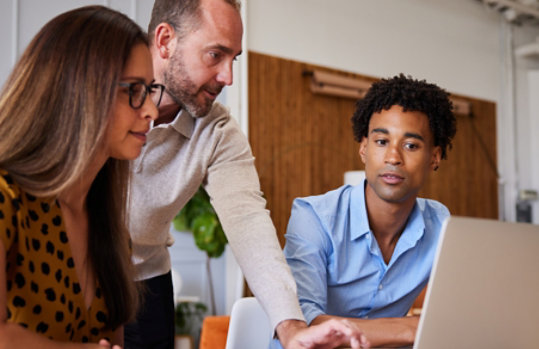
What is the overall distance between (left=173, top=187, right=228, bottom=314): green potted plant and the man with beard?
214 cm

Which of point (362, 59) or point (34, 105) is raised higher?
point (362, 59)

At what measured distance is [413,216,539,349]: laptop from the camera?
0.89 meters

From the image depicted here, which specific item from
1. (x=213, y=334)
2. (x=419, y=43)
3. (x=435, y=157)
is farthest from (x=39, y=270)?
(x=419, y=43)

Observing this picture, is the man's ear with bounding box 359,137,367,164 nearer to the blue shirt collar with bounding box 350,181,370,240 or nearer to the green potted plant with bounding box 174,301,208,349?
the blue shirt collar with bounding box 350,181,370,240

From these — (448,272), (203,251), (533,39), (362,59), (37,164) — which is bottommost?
(203,251)

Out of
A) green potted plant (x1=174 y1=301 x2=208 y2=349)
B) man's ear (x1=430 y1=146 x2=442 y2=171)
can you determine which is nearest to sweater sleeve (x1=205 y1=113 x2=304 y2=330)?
man's ear (x1=430 y1=146 x2=442 y2=171)

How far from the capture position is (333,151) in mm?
5066

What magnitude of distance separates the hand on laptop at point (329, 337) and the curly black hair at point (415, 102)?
0.88 m

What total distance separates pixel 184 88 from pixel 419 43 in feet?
15.8

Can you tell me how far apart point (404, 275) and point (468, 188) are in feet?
16.2

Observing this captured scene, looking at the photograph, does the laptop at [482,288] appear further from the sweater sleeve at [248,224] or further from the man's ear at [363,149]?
the man's ear at [363,149]

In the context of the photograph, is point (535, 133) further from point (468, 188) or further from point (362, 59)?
point (362, 59)

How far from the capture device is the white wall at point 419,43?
15.7 ft

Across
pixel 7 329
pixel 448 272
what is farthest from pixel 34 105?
pixel 448 272
